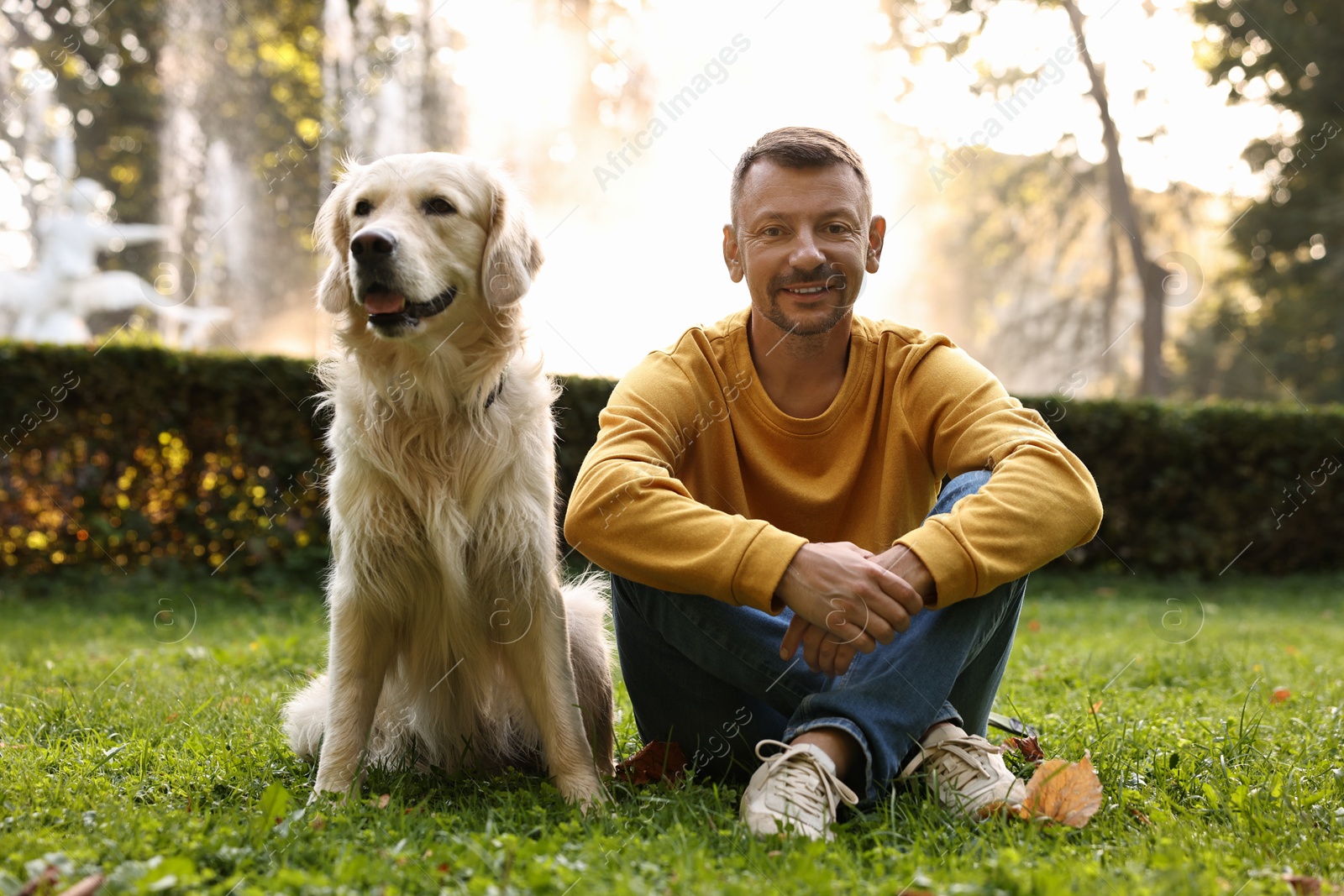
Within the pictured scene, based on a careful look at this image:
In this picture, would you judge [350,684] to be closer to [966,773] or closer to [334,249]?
[334,249]

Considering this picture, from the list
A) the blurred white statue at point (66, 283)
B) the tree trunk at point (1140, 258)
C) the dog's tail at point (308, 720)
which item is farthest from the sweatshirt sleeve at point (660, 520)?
the tree trunk at point (1140, 258)

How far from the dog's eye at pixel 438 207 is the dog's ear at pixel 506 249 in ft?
0.42

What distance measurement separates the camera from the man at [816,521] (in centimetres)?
206

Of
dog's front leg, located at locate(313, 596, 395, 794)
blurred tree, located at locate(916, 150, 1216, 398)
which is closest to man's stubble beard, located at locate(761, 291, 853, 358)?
dog's front leg, located at locate(313, 596, 395, 794)

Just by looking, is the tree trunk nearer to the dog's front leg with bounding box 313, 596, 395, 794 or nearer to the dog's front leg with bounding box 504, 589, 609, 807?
the dog's front leg with bounding box 504, 589, 609, 807

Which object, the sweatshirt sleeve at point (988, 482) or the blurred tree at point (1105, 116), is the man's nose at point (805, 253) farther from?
the blurred tree at point (1105, 116)

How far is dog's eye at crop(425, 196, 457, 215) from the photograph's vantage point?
2.55 meters

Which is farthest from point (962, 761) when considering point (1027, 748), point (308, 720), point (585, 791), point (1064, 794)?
point (308, 720)

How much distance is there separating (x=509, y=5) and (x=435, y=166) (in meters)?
16.8

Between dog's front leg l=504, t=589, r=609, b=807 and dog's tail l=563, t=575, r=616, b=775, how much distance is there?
110mm

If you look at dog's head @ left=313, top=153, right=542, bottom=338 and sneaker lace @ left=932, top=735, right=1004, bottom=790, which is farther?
dog's head @ left=313, top=153, right=542, bottom=338

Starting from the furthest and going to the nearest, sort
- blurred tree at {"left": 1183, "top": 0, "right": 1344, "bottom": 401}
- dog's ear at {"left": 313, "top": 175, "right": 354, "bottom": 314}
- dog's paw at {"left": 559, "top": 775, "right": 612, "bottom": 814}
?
blurred tree at {"left": 1183, "top": 0, "right": 1344, "bottom": 401}
dog's ear at {"left": 313, "top": 175, "right": 354, "bottom": 314}
dog's paw at {"left": 559, "top": 775, "right": 612, "bottom": 814}

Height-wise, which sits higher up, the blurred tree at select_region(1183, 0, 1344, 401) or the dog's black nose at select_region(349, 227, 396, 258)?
the blurred tree at select_region(1183, 0, 1344, 401)

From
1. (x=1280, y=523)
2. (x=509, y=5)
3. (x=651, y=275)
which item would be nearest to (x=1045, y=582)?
(x=1280, y=523)
